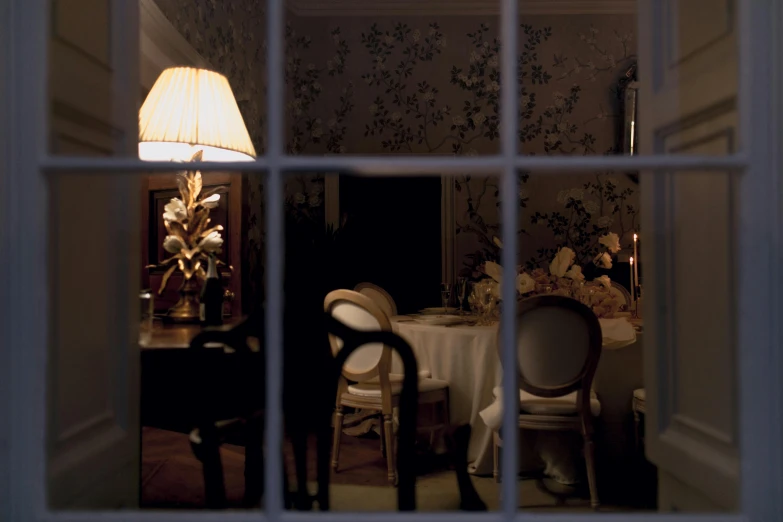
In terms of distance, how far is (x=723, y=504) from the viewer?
93 cm

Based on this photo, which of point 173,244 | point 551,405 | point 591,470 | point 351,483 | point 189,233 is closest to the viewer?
point 173,244

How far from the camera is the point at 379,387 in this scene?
3180 mm

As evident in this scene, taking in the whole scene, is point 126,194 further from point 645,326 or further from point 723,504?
point 723,504

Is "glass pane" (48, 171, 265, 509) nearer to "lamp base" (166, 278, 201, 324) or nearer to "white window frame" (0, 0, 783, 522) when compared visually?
"white window frame" (0, 0, 783, 522)

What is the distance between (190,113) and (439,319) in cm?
177

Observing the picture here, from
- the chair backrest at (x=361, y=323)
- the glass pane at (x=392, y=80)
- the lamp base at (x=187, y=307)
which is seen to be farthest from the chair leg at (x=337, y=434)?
the glass pane at (x=392, y=80)

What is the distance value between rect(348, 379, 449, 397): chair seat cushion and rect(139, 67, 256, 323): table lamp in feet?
4.03

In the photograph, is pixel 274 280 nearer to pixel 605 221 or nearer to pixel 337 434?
pixel 337 434

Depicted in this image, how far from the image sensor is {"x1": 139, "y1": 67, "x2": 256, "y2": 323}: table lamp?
1814mm

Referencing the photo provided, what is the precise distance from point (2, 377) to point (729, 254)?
3.12 feet

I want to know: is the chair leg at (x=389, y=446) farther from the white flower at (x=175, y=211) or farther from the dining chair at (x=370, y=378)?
the white flower at (x=175, y=211)

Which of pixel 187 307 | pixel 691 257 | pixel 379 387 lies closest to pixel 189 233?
pixel 187 307

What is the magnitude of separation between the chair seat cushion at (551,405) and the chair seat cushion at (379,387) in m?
0.40

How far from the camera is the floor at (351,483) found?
1446mm
